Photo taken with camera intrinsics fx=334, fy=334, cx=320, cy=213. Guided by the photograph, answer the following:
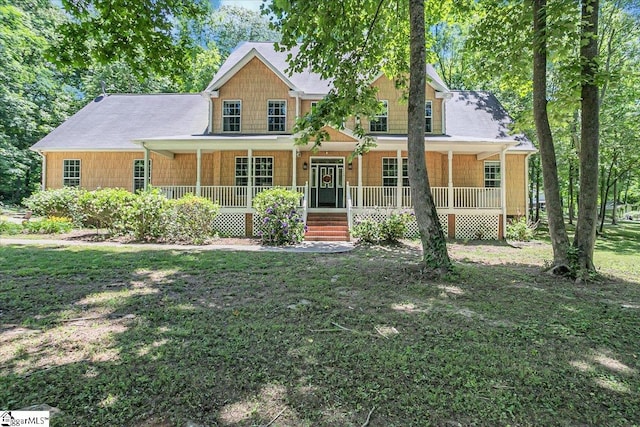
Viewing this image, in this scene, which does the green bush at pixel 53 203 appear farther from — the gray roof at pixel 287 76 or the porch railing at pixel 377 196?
the gray roof at pixel 287 76

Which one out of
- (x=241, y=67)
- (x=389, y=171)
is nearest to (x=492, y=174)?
(x=389, y=171)

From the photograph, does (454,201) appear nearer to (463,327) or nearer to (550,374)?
(463,327)

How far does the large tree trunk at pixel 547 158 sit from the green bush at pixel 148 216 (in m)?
10.3

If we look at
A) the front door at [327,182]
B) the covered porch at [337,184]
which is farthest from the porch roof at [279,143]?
the front door at [327,182]

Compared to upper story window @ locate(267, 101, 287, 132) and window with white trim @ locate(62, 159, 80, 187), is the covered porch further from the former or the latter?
window with white trim @ locate(62, 159, 80, 187)

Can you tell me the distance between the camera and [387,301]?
464cm

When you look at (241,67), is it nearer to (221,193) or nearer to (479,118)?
(221,193)

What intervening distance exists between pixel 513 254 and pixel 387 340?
818 cm

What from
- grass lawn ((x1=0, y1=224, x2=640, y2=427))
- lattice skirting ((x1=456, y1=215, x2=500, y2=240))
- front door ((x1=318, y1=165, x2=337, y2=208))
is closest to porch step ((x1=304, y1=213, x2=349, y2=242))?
front door ((x1=318, y1=165, x2=337, y2=208))

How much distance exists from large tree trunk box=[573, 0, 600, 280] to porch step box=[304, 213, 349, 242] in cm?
673

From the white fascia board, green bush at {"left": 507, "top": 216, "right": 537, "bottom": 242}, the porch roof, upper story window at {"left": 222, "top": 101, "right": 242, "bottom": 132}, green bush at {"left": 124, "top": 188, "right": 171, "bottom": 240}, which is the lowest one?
green bush at {"left": 507, "top": 216, "right": 537, "bottom": 242}

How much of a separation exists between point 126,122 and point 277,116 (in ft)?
27.7

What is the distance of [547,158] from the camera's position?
668 centimetres

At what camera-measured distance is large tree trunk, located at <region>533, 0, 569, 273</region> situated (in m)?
6.46
